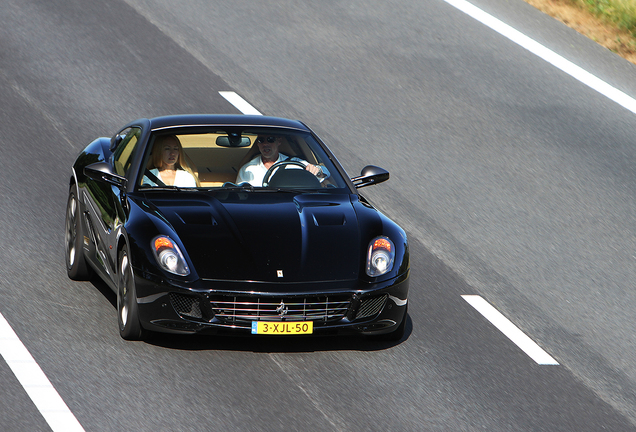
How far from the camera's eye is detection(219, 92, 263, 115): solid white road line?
42.3 feet

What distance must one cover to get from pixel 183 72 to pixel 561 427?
887 centimetres

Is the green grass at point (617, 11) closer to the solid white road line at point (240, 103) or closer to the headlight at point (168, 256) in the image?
the solid white road line at point (240, 103)

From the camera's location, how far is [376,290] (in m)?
6.98

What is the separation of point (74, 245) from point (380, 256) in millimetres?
2666

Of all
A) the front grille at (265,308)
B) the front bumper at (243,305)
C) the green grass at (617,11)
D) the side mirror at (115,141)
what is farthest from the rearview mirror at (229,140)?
the green grass at (617,11)

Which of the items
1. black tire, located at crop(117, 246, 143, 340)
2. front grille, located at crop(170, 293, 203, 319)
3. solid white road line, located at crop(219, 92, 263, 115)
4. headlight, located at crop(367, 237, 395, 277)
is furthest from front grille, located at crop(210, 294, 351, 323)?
solid white road line, located at crop(219, 92, 263, 115)

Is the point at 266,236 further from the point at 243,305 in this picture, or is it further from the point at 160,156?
the point at 160,156

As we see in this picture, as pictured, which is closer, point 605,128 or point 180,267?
point 180,267

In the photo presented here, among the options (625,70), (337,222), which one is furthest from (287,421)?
(625,70)

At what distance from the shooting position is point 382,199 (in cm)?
1100

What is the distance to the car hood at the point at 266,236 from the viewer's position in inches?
269

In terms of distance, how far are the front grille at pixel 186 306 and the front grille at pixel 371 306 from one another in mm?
1053

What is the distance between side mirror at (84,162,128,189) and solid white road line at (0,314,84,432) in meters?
1.31

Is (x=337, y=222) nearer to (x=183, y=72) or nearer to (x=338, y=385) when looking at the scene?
(x=338, y=385)
